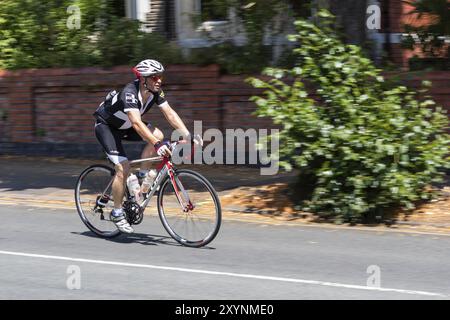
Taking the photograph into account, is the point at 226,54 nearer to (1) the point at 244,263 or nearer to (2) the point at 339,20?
(2) the point at 339,20

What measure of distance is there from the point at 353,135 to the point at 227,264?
2829 millimetres

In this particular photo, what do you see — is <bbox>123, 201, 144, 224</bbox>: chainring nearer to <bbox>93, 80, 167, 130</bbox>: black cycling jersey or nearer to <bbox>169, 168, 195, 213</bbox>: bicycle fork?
<bbox>169, 168, 195, 213</bbox>: bicycle fork

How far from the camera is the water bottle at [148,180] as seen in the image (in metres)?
8.64

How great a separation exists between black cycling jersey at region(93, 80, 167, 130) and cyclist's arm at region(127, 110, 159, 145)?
2.4 inches

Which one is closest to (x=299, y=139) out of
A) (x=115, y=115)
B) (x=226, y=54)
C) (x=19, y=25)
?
(x=115, y=115)

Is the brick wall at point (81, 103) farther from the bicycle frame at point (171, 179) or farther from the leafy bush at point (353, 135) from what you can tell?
the bicycle frame at point (171, 179)

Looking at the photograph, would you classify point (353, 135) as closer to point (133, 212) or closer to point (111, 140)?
point (133, 212)

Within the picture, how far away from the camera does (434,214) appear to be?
9.98 meters

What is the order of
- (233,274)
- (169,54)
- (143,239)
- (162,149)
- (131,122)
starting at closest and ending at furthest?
(233,274) < (162,149) < (131,122) < (143,239) < (169,54)

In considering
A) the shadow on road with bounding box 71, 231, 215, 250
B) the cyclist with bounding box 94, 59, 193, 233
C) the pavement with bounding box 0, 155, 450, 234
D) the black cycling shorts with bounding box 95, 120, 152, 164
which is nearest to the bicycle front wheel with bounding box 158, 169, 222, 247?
the shadow on road with bounding box 71, 231, 215, 250

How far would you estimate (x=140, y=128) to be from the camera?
8.18m

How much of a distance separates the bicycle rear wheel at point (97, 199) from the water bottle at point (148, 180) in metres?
Answer: 0.47

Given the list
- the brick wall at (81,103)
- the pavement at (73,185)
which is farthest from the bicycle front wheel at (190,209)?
the brick wall at (81,103)

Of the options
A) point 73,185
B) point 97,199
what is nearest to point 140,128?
point 97,199
